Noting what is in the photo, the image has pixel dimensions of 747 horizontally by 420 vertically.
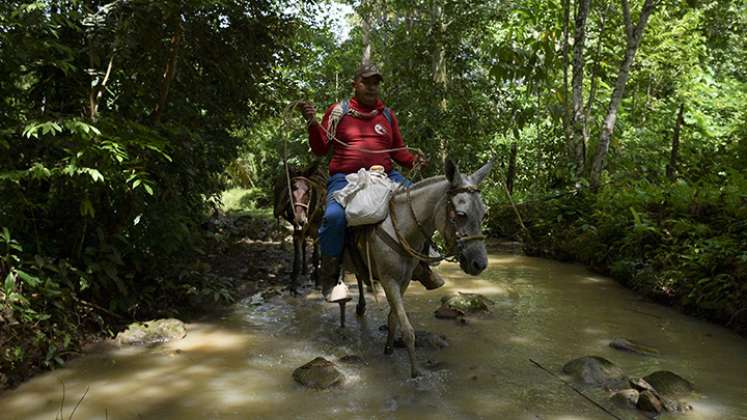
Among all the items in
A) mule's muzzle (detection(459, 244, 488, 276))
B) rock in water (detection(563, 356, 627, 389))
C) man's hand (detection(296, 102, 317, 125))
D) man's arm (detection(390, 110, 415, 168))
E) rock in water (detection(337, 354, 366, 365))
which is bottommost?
rock in water (detection(337, 354, 366, 365))

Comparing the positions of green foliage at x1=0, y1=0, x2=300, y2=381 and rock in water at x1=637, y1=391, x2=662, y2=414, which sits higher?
green foliage at x1=0, y1=0, x2=300, y2=381

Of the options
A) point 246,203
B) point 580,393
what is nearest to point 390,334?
point 580,393

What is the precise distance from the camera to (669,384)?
4473 millimetres

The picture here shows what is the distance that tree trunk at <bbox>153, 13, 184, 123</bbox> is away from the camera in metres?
5.82

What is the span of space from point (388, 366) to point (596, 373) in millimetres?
1958

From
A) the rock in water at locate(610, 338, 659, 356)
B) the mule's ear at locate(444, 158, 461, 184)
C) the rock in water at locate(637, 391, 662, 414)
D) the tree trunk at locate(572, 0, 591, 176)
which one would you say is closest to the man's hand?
the mule's ear at locate(444, 158, 461, 184)

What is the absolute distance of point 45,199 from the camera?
5.35 meters

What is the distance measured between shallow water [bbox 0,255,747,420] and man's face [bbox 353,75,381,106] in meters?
2.76

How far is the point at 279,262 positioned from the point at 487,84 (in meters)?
6.21

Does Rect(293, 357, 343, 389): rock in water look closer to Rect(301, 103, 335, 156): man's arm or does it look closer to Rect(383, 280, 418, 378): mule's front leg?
Rect(383, 280, 418, 378): mule's front leg

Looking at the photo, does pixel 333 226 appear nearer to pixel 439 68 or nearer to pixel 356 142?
pixel 356 142

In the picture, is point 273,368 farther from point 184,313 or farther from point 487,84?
point 487,84

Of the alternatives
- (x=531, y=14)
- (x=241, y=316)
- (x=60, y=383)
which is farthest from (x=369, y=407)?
(x=531, y=14)

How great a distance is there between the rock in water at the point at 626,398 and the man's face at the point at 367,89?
3.72 m
